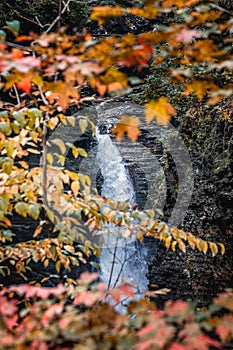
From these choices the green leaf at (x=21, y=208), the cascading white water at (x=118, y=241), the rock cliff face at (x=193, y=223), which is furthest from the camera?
the cascading white water at (x=118, y=241)

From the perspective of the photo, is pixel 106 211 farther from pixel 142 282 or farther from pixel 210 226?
pixel 142 282

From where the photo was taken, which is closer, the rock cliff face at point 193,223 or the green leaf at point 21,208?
the green leaf at point 21,208

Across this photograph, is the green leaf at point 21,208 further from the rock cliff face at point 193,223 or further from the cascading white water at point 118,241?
the cascading white water at point 118,241

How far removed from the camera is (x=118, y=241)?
187 inches

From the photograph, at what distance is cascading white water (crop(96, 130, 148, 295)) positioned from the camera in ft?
15.7

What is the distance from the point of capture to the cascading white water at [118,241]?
4777 mm

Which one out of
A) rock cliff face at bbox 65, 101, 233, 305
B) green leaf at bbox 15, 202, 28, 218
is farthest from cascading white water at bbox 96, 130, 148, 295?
green leaf at bbox 15, 202, 28, 218

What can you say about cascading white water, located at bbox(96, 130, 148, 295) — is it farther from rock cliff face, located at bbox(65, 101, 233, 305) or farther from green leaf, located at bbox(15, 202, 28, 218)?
green leaf, located at bbox(15, 202, 28, 218)

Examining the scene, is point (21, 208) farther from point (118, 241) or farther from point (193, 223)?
point (118, 241)

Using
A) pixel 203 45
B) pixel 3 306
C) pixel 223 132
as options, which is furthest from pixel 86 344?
pixel 223 132

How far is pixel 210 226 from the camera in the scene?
4145 millimetres

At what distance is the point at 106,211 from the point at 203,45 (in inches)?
40.0

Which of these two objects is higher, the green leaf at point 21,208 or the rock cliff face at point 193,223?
the green leaf at point 21,208

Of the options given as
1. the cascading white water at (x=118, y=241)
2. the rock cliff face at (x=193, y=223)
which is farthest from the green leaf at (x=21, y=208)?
the cascading white water at (x=118, y=241)
